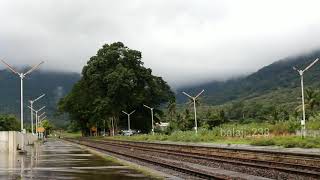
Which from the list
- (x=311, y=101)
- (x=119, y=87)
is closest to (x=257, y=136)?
(x=119, y=87)

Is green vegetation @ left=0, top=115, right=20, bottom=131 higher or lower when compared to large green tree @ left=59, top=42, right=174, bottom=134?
lower

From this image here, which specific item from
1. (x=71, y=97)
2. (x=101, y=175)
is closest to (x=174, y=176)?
(x=101, y=175)

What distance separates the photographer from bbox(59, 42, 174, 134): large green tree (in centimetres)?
10738

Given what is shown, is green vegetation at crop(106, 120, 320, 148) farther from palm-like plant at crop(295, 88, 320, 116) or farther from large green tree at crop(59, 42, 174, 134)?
palm-like plant at crop(295, 88, 320, 116)

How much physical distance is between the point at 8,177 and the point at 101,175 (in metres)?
3.52

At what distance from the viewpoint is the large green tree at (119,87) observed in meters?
107

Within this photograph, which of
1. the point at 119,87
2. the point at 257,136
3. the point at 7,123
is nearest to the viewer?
the point at 257,136

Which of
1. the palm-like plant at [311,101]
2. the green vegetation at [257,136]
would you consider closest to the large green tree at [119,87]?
the green vegetation at [257,136]

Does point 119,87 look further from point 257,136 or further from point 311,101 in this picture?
point 257,136

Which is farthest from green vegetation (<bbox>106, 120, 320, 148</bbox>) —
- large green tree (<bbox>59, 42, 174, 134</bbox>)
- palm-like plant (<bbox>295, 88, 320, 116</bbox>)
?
palm-like plant (<bbox>295, 88, 320, 116</bbox>)

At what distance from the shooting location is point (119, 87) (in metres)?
106

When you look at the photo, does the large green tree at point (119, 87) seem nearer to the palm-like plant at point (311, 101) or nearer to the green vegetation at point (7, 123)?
the palm-like plant at point (311, 101)

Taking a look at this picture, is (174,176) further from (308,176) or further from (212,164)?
(212,164)

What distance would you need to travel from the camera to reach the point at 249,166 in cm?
2550
